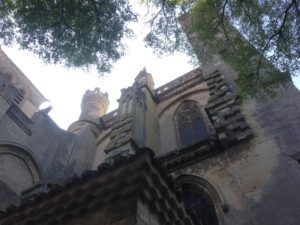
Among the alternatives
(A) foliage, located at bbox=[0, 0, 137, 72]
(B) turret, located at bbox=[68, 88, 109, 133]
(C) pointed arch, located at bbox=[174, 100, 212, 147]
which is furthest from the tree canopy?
(B) turret, located at bbox=[68, 88, 109, 133]

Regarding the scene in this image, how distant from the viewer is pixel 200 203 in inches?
334

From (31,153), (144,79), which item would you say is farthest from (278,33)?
(144,79)

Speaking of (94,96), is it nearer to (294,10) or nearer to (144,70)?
(144,70)

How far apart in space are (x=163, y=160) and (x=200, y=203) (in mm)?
2185

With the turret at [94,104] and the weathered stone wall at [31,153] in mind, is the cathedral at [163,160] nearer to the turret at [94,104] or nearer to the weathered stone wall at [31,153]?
the weathered stone wall at [31,153]

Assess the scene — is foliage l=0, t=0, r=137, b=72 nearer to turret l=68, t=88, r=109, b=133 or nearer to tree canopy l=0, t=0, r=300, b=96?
tree canopy l=0, t=0, r=300, b=96

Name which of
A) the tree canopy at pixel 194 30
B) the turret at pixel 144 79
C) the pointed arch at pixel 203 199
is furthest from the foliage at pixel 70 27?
the turret at pixel 144 79

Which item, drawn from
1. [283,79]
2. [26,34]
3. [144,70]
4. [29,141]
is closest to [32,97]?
[144,70]

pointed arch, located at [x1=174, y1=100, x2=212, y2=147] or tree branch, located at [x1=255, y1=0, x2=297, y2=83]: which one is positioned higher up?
pointed arch, located at [x1=174, y1=100, x2=212, y2=147]

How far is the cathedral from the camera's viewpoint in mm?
3912

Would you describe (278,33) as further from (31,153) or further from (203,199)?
(31,153)

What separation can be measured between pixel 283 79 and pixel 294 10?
1.40 metres

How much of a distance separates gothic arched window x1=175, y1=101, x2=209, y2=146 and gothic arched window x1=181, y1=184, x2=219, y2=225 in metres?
3.05

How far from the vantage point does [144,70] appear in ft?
61.9
